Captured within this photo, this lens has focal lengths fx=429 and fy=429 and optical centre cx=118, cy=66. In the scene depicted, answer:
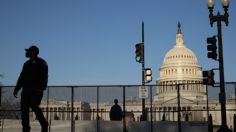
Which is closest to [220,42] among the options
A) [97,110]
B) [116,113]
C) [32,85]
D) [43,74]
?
[116,113]

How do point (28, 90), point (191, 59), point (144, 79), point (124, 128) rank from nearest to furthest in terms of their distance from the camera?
1. point (28, 90)
2. point (124, 128)
3. point (144, 79)
4. point (191, 59)

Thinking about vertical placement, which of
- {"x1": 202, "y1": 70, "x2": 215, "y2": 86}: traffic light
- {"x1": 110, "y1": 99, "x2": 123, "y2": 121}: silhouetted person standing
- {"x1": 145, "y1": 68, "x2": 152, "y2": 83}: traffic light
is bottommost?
{"x1": 110, "y1": 99, "x2": 123, "y2": 121}: silhouetted person standing

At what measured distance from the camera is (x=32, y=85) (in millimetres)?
9836

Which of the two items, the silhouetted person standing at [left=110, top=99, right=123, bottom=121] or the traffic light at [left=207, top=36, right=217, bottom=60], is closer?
the silhouetted person standing at [left=110, top=99, right=123, bottom=121]

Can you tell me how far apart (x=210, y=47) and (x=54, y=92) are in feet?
25.4

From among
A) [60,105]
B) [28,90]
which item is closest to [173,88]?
[60,105]

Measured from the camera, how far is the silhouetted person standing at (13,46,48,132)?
9.80 metres

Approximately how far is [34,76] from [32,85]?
0.23m

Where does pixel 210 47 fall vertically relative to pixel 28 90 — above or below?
above

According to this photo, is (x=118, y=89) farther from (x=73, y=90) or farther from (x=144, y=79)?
(x=144, y=79)

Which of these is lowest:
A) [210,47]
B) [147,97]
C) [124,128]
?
[124,128]

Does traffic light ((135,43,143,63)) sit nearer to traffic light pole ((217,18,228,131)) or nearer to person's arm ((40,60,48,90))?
traffic light pole ((217,18,228,131))

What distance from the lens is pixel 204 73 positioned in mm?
19250

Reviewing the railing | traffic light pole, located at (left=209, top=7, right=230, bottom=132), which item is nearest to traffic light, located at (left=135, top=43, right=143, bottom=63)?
traffic light pole, located at (left=209, top=7, right=230, bottom=132)
